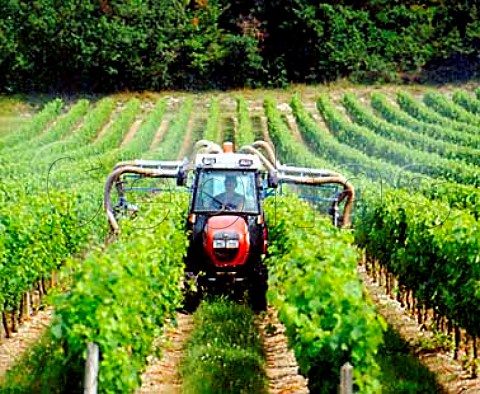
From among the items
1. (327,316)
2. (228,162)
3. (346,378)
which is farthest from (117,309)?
(228,162)

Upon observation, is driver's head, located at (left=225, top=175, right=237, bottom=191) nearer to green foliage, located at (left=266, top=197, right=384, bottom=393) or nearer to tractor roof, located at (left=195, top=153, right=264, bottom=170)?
tractor roof, located at (left=195, top=153, right=264, bottom=170)

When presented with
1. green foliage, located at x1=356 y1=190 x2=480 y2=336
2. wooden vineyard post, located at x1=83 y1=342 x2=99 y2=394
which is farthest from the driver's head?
wooden vineyard post, located at x1=83 y1=342 x2=99 y2=394

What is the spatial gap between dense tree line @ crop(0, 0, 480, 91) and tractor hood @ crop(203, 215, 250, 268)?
3652cm

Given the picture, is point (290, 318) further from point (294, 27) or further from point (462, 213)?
point (294, 27)

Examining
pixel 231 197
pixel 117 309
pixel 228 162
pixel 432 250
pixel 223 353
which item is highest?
pixel 228 162

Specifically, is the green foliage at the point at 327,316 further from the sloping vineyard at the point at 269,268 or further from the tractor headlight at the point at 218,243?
the tractor headlight at the point at 218,243

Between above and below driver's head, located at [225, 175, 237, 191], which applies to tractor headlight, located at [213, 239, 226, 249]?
below

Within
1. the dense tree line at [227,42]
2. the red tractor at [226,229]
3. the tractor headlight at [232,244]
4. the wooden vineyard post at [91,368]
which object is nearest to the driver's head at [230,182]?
the red tractor at [226,229]

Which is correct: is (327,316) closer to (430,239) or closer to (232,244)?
(430,239)

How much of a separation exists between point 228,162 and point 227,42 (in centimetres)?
3882

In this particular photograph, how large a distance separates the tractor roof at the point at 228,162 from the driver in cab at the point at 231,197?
0.18 metres

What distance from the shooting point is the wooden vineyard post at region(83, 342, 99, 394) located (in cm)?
804

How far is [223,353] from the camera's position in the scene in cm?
1211

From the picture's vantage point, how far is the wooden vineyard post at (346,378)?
7852 millimetres
